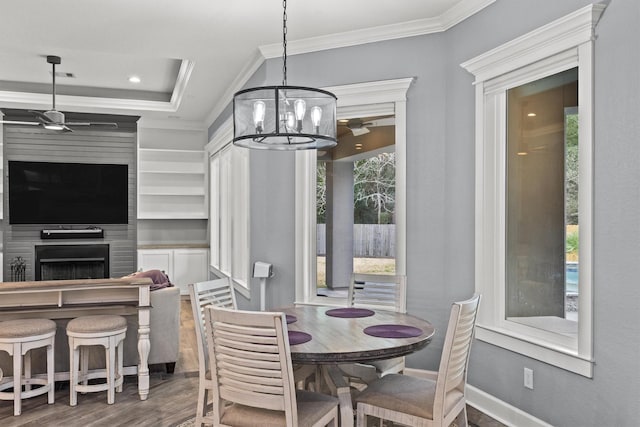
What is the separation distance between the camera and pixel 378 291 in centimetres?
405

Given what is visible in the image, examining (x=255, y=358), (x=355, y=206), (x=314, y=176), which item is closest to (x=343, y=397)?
(x=255, y=358)

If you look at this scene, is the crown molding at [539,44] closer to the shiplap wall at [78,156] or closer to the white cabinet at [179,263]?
the white cabinet at [179,263]

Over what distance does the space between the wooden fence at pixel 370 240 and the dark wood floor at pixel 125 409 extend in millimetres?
1418

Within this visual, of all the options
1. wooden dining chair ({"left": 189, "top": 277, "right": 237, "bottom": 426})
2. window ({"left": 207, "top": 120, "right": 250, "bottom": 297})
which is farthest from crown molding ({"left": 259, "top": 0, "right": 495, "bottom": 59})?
wooden dining chair ({"left": 189, "top": 277, "right": 237, "bottom": 426})

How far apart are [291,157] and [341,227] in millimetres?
781

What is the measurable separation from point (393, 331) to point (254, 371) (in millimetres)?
871

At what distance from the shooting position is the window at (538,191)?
8.85 feet

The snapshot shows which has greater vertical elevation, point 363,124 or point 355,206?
point 363,124

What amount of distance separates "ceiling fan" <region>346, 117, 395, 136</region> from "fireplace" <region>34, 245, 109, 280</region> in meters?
4.95

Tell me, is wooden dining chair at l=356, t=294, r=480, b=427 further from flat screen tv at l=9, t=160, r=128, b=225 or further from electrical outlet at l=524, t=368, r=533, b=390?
flat screen tv at l=9, t=160, r=128, b=225

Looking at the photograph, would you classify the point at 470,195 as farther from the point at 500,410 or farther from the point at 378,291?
the point at 500,410

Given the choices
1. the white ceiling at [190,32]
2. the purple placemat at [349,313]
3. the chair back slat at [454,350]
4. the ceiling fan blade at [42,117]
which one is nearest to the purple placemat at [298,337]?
the purple placemat at [349,313]

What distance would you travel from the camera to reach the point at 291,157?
15.0 feet

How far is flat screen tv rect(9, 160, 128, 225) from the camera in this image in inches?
287
